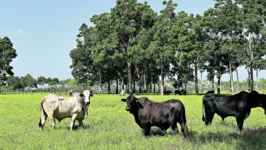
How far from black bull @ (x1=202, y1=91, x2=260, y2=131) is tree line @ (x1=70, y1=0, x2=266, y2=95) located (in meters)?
38.0

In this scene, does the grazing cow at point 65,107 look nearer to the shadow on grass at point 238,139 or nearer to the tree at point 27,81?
Answer: the shadow on grass at point 238,139

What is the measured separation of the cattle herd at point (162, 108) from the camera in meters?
10.6

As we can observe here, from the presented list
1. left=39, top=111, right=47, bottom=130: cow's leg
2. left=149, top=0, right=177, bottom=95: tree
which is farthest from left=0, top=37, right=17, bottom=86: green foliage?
left=39, top=111, right=47, bottom=130: cow's leg

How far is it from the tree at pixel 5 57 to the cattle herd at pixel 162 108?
70288 millimetres

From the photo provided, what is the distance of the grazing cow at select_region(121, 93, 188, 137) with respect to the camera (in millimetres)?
10516

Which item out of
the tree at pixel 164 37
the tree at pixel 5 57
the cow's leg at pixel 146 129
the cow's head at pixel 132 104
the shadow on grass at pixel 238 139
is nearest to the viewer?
the shadow on grass at pixel 238 139

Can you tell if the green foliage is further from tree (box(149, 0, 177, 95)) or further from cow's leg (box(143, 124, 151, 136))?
cow's leg (box(143, 124, 151, 136))

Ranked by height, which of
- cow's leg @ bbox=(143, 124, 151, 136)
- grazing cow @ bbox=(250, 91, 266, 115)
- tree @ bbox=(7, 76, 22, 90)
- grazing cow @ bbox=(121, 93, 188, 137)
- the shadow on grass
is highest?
tree @ bbox=(7, 76, 22, 90)

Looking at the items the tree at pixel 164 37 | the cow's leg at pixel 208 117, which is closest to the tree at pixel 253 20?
the tree at pixel 164 37

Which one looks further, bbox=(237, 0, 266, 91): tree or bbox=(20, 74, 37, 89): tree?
bbox=(20, 74, 37, 89): tree

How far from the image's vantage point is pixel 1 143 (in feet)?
32.6

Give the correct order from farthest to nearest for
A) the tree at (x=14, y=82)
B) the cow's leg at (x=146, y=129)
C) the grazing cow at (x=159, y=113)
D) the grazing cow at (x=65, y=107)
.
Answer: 1. the tree at (x=14, y=82)
2. the grazing cow at (x=65, y=107)
3. the cow's leg at (x=146, y=129)
4. the grazing cow at (x=159, y=113)

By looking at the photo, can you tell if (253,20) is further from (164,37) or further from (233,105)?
(233,105)

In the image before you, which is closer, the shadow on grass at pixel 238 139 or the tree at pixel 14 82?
the shadow on grass at pixel 238 139
